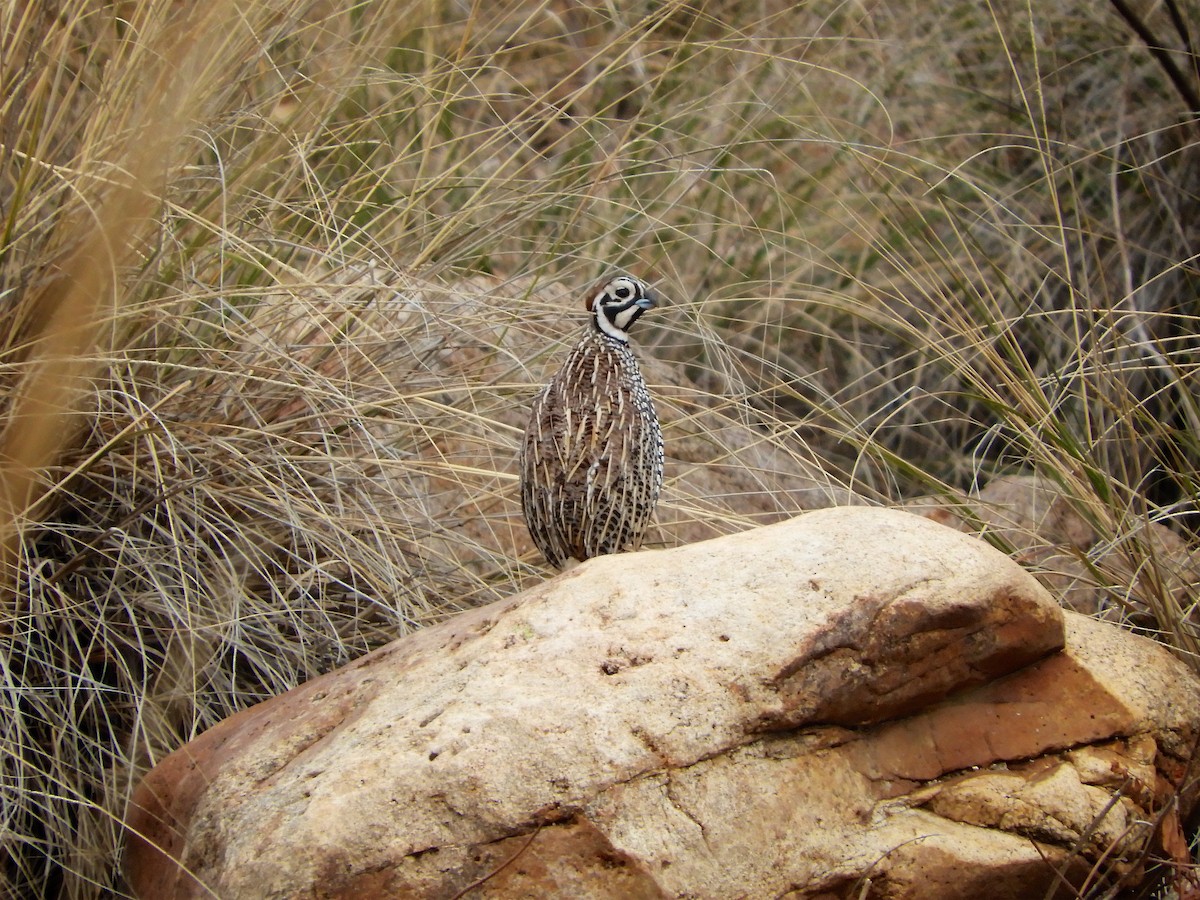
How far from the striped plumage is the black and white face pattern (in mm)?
145

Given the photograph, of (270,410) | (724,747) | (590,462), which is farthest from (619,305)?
(724,747)

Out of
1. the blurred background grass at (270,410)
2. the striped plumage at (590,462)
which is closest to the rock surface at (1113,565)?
the blurred background grass at (270,410)

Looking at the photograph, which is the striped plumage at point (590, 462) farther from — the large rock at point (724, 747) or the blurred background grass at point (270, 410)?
the large rock at point (724, 747)

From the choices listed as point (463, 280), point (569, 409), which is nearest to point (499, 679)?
point (569, 409)

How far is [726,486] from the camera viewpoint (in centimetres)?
506

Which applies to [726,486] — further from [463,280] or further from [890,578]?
[890,578]

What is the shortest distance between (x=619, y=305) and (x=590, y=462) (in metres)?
0.53

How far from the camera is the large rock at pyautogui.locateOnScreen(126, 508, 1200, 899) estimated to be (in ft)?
7.97

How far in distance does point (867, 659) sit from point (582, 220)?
10.5 ft

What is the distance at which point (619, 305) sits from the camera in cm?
373

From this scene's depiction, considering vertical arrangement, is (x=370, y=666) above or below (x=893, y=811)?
above

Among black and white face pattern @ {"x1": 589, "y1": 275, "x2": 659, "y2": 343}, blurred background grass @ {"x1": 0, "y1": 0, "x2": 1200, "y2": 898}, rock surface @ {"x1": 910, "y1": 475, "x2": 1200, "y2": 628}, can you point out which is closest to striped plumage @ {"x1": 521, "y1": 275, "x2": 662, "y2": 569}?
black and white face pattern @ {"x1": 589, "y1": 275, "x2": 659, "y2": 343}

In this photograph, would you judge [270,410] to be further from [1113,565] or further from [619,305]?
[1113,565]

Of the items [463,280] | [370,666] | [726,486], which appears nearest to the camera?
[370,666]
